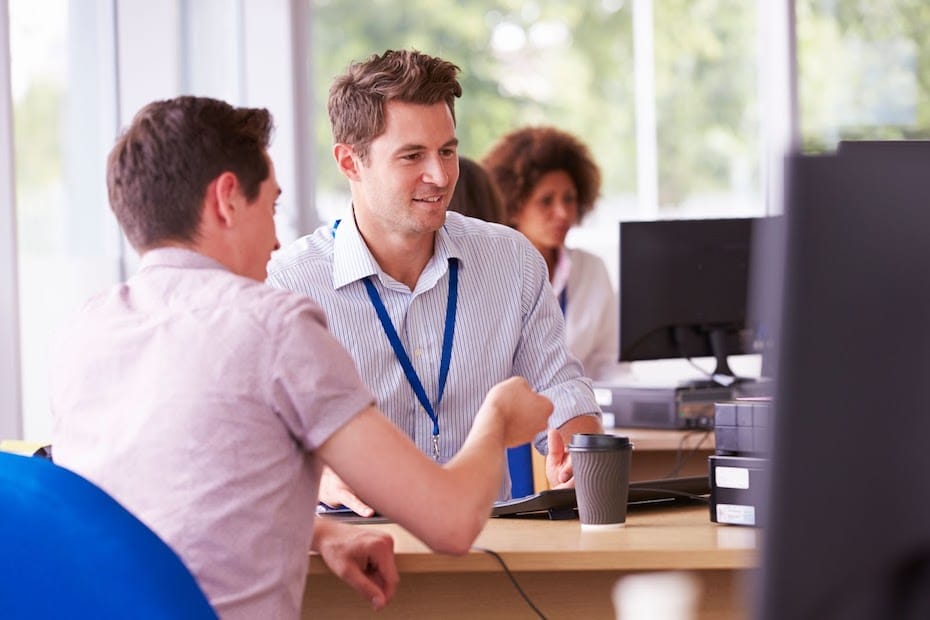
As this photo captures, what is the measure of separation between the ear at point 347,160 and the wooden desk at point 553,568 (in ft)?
3.18

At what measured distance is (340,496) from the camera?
7.61 ft

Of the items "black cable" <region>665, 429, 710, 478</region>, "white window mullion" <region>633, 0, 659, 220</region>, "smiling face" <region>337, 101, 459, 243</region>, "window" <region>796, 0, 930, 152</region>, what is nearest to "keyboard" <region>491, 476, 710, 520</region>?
"smiling face" <region>337, 101, 459, 243</region>

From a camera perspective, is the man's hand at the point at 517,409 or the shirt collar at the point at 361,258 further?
the shirt collar at the point at 361,258

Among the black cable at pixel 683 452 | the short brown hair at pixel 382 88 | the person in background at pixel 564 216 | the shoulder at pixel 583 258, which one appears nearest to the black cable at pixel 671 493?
the short brown hair at pixel 382 88

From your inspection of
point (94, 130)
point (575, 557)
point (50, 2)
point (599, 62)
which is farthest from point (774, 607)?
point (599, 62)

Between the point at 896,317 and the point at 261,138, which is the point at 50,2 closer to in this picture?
the point at 261,138

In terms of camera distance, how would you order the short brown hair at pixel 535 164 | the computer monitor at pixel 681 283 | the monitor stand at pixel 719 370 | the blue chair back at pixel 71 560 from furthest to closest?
the short brown hair at pixel 535 164, the monitor stand at pixel 719 370, the computer monitor at pixel 681 283, the blue chair back at pixel 71 560

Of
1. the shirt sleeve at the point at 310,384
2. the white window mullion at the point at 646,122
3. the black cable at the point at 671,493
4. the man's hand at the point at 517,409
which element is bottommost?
the black cable at the point at 671,493

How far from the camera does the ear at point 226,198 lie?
68.5 inches

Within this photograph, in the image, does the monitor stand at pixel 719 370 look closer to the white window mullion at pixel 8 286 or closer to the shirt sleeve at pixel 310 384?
the white window mullion at pixel 8 286

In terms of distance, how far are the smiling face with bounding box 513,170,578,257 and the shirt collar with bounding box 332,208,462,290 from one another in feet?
5.92

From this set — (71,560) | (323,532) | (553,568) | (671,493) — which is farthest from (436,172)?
(71,560)

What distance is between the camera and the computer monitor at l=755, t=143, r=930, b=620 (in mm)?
814

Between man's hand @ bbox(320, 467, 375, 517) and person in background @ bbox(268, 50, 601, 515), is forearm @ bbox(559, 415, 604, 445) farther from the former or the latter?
man's hand @ bbox(320, 467, 375, 517)
